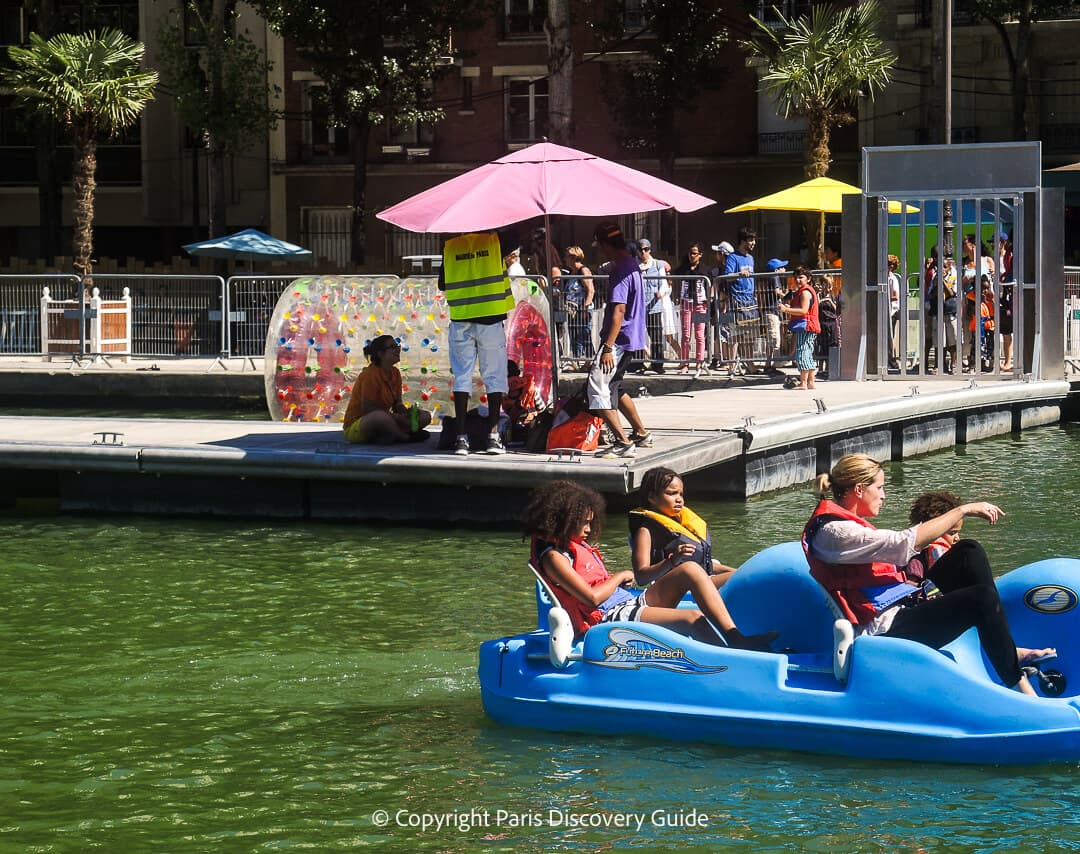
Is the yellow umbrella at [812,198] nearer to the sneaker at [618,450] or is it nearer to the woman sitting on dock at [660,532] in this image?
the sneaker at [618,450]

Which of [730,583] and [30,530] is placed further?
[30,530]

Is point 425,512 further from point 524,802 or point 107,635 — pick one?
point 524,802

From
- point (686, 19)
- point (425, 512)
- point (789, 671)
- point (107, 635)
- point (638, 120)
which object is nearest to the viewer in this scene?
point (789, 671)

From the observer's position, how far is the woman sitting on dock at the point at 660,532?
28.3ft

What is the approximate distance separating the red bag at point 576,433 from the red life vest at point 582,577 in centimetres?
546

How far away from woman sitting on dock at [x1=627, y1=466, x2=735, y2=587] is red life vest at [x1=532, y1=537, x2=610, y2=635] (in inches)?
8.1

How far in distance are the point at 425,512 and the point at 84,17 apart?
33.9 m

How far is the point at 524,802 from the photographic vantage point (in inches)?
298

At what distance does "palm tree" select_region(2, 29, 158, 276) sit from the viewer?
1304 inches

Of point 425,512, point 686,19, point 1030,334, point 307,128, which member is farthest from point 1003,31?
point 425,512

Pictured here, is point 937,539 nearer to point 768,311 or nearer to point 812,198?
point 768,311

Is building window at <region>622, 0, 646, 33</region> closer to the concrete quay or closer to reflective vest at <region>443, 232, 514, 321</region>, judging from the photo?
the concrete quay

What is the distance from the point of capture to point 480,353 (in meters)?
13.9

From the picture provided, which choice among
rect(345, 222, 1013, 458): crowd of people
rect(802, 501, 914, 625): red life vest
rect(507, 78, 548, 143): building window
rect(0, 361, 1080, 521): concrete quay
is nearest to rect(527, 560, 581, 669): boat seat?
rect(802, 501, 914, 625): red life vest
